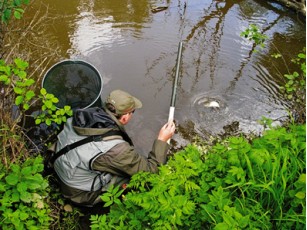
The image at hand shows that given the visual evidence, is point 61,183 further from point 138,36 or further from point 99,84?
point 138,36

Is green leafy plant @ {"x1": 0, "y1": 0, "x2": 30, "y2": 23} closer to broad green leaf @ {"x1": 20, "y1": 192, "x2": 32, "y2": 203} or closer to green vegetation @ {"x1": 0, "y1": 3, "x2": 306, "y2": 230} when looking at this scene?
green vegetation @ {"x1": 0, "y1": 3, "x2": 306, "y2": 230}

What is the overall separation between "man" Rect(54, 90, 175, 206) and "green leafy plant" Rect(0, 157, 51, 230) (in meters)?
0.33

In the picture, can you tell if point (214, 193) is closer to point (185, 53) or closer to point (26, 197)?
point (26, 197)

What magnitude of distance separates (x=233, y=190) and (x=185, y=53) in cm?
435

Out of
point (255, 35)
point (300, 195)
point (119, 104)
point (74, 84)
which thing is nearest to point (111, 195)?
point (119, 104)

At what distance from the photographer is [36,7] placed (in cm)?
718

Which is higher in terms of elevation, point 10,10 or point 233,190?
point 10,10

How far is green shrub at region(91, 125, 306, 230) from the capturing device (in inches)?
79.4

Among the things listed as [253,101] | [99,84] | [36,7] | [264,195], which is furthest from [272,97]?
[36,7]

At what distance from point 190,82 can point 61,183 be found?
311cm

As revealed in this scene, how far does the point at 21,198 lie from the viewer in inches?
102

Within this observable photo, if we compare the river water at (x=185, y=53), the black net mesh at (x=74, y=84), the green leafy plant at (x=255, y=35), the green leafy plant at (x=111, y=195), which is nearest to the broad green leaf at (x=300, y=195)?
the green leafy plant at (x=111, y=195)

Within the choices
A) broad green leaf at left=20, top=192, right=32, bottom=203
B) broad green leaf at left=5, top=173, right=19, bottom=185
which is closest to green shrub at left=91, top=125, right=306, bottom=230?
broad green leaf at left=20, top=192, right=32, bottom=203

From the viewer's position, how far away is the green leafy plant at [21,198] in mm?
2553
